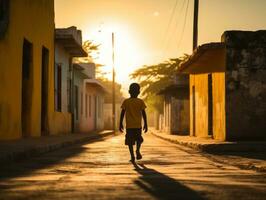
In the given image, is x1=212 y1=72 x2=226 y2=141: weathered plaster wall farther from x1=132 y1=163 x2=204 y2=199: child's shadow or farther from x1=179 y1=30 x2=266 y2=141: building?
x1=132 y1=163 x2=204 y2=199: child's shadow

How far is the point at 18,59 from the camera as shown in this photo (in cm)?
1706

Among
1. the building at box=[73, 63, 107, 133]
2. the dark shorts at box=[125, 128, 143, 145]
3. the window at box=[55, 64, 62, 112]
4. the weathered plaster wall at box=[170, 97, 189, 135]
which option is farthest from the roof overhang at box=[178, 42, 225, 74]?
the weathered plaster wall at box=[170, 97, 189, 135]

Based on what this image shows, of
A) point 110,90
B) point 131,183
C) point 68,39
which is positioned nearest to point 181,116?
point 68,39

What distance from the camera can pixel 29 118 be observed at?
19188 mm

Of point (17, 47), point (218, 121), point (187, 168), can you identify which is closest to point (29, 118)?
point (17, 47)

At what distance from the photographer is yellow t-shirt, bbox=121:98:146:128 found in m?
10.5

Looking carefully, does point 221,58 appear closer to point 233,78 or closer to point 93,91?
point 233,78

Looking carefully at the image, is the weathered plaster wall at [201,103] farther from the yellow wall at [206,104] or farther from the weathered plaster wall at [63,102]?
the weathered plaster wall at [63,102]

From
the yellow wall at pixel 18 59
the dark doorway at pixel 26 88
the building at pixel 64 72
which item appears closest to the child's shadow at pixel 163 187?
the yellow wall at pixel 18 59

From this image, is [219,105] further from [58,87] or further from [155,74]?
[155,74]

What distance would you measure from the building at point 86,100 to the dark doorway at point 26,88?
37.9 ft

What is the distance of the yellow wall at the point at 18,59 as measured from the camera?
15484mm

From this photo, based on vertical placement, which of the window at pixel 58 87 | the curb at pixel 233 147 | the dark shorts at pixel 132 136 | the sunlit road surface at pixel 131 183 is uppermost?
the window at pixel 58 87

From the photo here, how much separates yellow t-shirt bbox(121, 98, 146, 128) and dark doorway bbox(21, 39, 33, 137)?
9.24 meters
